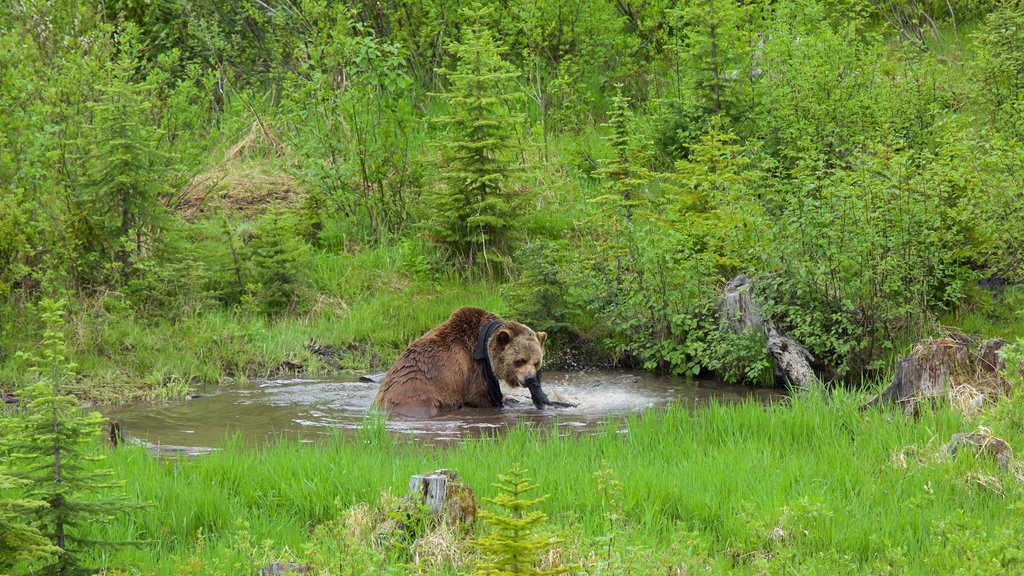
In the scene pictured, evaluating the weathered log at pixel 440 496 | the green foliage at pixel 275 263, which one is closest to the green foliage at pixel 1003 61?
the green foliage at pixel 275 263

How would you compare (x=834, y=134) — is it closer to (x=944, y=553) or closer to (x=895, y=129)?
(x=895, y=129)

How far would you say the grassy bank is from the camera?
4875 mm

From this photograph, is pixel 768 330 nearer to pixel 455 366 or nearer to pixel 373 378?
pixel 455 366

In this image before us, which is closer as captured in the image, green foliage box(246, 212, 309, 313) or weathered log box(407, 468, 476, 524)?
weathered log box(407, 468, 476, 524)

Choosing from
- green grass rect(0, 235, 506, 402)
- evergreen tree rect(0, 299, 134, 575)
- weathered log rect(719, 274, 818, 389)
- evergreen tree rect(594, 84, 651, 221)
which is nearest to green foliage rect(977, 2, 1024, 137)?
weathered log rect(719, 274, 818, 389)

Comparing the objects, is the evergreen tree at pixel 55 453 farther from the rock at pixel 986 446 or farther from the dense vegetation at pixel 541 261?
the rock at pixel 986 446

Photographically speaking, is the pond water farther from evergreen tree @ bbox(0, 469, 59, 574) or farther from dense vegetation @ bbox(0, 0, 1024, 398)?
evergreen tree @ bbox(0, 469, 59, 574)

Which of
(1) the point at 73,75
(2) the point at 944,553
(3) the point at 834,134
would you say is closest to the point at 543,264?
(3) the point at 834,134

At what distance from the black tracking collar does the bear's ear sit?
0.09m

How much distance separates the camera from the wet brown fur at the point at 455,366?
31.3ft

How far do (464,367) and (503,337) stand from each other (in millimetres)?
489

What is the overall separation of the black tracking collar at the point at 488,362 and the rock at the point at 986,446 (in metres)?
4.63

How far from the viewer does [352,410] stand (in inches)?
391

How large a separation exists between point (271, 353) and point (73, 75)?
4.53 meters
